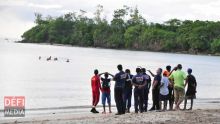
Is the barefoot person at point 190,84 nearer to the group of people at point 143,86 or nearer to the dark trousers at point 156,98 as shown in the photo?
the group of people at point 143,86

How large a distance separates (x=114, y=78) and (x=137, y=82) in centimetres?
86

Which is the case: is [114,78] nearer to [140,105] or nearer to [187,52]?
[140,105]

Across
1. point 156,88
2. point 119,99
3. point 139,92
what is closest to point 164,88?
point 156,88

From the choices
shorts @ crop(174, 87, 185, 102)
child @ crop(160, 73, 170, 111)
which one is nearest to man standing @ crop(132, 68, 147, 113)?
child @ crop(160, 73, 170, 111)

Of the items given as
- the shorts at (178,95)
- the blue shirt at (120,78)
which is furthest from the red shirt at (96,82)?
the shorts at (178,95)

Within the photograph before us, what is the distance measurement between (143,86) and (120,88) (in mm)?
853

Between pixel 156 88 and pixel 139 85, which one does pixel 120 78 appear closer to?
pixel 139 85

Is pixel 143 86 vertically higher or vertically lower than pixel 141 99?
higher

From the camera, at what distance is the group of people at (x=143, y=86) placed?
20.4 meters

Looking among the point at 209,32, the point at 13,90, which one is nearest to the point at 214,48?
the point at 209,32

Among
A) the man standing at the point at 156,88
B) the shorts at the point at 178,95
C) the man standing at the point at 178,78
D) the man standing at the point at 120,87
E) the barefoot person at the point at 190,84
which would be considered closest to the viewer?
A: the man standing at the point at 120,87

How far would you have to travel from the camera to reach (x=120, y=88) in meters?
20.5

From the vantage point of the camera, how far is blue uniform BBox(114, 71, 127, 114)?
A: 20234 mm

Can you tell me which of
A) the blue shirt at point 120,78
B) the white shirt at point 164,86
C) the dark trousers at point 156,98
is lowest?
the dark trousers at point 156,98
